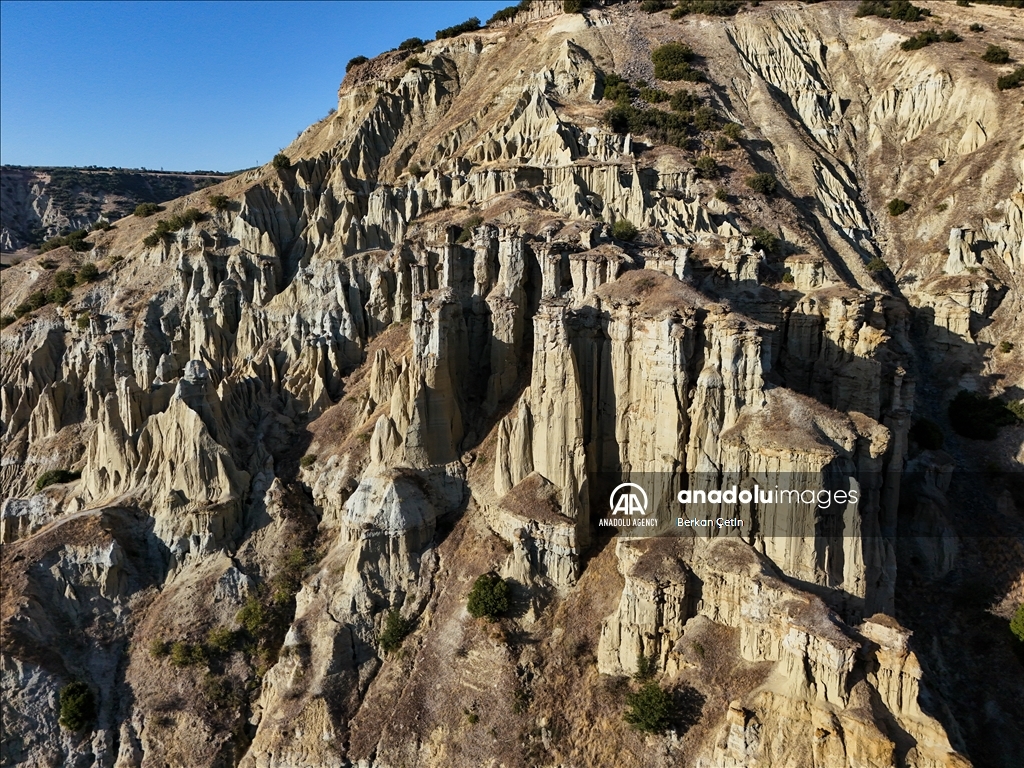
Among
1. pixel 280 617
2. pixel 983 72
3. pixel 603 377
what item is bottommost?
pixel 280 617

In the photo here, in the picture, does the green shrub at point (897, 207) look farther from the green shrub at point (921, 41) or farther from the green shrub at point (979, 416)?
the green shrub at point (979, 416)

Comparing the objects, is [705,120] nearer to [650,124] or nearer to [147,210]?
[650,124]

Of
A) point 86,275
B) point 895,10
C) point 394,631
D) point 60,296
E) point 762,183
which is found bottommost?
point 394,631

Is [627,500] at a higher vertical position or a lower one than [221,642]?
higher

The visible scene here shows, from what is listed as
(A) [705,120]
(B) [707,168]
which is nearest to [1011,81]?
(A) [705,120]

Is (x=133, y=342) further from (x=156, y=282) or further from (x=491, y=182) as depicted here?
(x=491, y=182)

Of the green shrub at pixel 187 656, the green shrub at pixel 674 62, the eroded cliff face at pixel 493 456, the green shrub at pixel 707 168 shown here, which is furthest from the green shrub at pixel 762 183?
the green shrub at pixel 187 656

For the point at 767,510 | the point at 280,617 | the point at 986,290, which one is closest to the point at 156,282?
the point at 280,617
